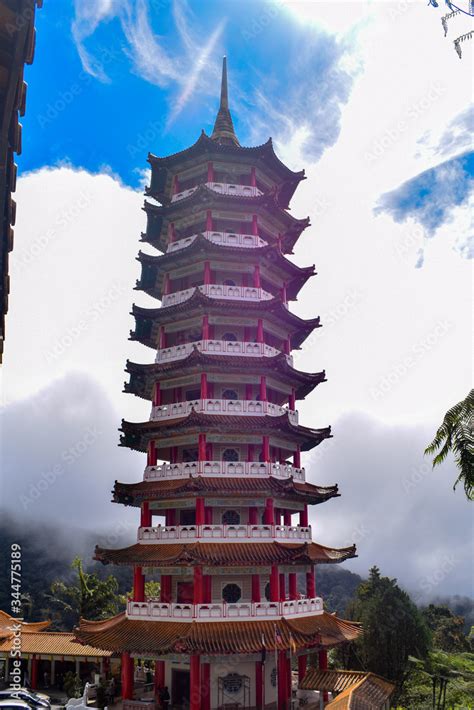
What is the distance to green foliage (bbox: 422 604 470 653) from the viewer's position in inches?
2112

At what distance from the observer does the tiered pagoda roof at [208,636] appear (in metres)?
21.9

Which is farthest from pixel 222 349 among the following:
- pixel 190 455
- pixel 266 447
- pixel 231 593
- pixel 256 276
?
pixel 231 593

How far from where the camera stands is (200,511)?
995 inches

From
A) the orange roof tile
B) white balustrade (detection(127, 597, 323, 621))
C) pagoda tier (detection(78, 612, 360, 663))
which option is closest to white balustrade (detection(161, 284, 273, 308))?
white balustrade (detection(127, 597, 323, 621))

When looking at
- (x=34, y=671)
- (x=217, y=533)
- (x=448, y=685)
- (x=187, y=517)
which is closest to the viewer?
(x=217, y=533)

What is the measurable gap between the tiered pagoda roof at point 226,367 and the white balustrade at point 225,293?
11.2 feet

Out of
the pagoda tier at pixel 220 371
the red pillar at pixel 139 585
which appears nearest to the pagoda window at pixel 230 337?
the pagoda tier at pixel 220 371

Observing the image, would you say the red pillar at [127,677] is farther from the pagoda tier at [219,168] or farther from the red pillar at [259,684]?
the pagoda tier at [219,168]

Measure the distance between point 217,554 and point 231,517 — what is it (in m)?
3.21

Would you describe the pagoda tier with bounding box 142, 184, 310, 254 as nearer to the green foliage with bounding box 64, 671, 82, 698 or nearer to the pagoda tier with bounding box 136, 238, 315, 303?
the pagoda tier with bounding box 136, 238, 315, 303

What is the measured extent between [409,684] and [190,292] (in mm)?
25153

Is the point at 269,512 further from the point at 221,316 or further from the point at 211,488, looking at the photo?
the point at 221,316

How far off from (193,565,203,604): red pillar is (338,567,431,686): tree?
576 inches

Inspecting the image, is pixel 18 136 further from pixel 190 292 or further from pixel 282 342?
pixel 282 342
